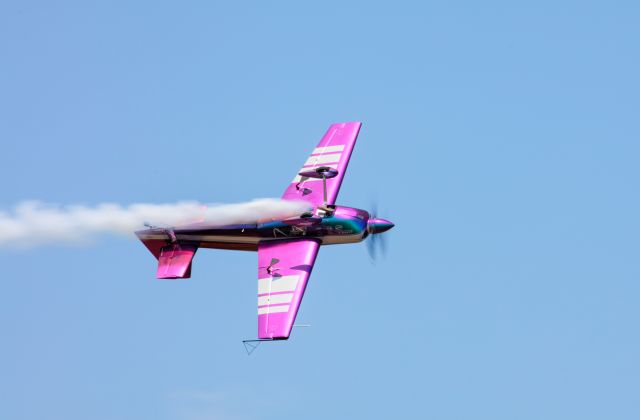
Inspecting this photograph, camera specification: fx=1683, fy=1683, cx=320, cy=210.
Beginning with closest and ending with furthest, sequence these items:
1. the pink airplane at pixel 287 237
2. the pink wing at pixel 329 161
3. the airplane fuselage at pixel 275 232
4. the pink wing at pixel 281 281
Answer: the pink wing at pixel 281 281
the pink airplane at pixel 287 237
the airplane fuselage at pixel 275 232
the pink wing at pixel 329 161

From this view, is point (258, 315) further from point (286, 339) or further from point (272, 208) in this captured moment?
point (272, 208)

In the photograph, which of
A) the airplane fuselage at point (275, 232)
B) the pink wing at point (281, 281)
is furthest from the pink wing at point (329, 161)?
the pink wing at point (281, 281)

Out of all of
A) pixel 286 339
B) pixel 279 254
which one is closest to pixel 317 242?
pixel 279 254

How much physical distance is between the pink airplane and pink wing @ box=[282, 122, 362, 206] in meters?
0.04

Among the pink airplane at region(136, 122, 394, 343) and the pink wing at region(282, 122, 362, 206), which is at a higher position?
the pink wing at region(282, 122, 362, 206)

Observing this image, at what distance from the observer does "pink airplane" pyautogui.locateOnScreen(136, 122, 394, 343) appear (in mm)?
66625

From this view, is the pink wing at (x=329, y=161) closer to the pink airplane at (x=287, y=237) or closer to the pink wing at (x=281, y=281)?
the pink airplane at (x=287, y=237)

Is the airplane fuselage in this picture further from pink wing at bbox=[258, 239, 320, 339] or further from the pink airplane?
pink wing at bbox=[258, 239, 320, 339]

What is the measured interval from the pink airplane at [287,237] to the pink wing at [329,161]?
0.04 m

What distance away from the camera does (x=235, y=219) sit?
228ft

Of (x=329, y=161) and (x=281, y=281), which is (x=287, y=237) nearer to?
(x=281, y=281)

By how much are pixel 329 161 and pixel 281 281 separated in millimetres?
8173

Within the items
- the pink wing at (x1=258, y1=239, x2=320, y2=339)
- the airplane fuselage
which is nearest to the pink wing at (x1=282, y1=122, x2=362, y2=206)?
the airplane fuselage

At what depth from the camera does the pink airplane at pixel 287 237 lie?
219 feet
